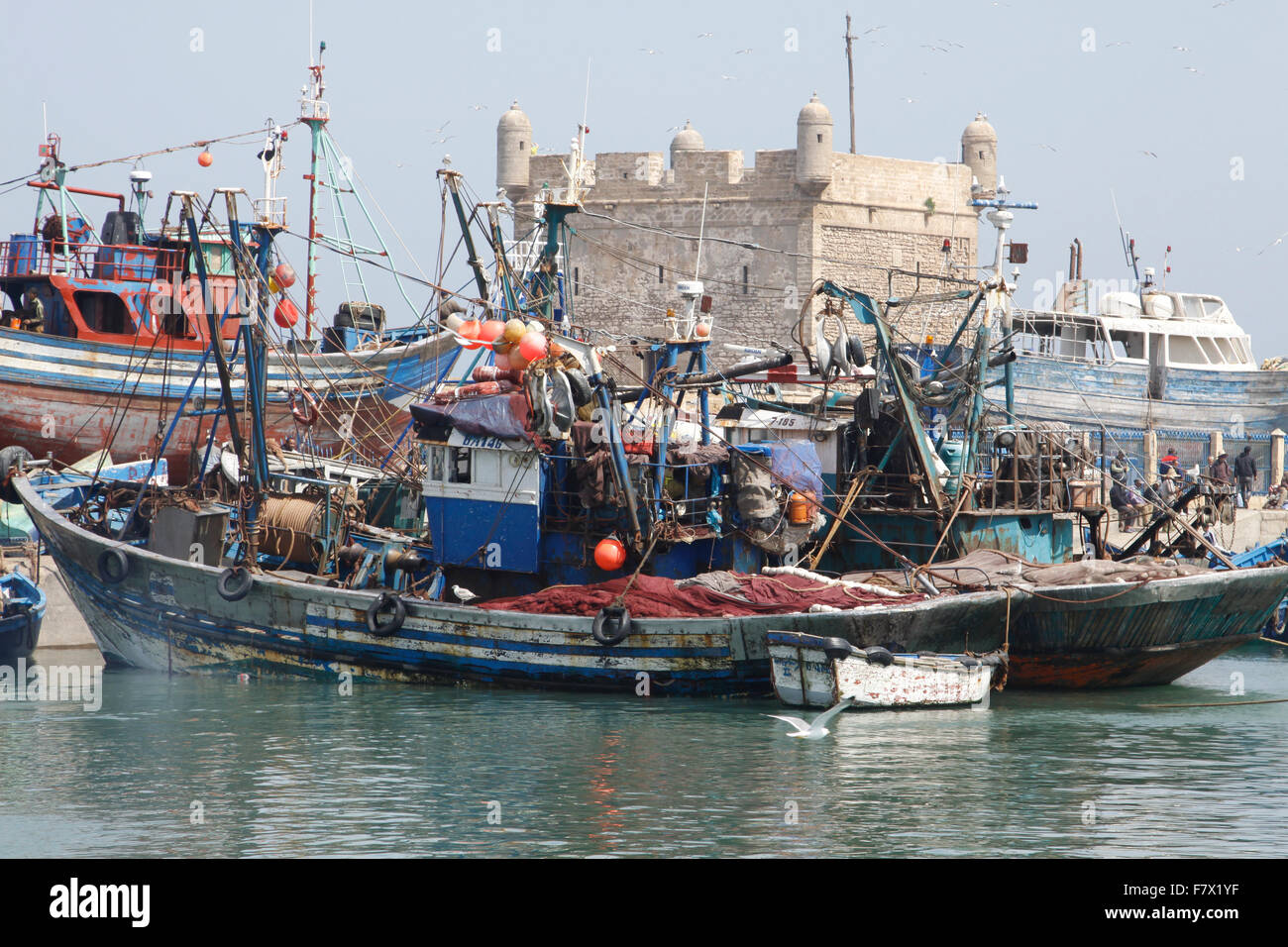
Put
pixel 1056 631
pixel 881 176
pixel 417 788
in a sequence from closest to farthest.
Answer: pixel 417 788 → pixel 1056 631 → pixel 881 176

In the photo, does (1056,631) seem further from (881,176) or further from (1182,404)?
(881,176)

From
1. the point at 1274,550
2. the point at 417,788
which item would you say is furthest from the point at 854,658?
the point at 1274,550

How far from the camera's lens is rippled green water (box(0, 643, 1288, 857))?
1275 centimetres

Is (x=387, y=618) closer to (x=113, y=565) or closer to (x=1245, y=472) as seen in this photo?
(x=113, y=565)

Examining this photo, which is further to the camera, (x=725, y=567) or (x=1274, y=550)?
(x=1274, y=550)

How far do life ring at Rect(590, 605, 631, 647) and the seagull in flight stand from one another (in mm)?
1931

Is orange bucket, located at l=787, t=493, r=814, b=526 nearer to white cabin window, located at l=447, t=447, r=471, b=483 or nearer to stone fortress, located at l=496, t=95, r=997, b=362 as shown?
white cabin window, located at l=447, t=447, r=471, b=483

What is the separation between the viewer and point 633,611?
18250 millimetres

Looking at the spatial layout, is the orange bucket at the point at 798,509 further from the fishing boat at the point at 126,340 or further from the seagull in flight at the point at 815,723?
the fishing boat at the point at 126,340

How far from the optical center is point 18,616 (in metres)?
20.9

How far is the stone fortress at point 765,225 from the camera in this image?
1764 inches

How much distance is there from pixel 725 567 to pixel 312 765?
21.0ft

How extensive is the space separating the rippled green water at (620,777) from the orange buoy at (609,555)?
5.18 ft

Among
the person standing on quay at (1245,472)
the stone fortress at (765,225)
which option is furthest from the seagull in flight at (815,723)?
the stone fortress at (765,225)
